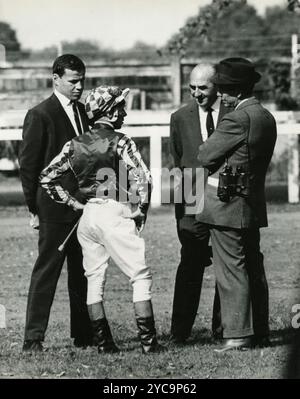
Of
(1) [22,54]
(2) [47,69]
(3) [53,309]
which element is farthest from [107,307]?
(1) [22,54]

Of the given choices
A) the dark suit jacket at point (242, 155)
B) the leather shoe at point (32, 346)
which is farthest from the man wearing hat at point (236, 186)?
the leather shoe at point (32, 346)

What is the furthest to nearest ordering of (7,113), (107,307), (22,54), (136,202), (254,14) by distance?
→ (254,14) < (22,54) < (7,113) < (107,307) < (136,202)

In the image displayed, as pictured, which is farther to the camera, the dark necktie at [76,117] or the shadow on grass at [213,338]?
the shadow on grass at [213,338]

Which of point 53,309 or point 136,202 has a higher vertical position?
point 136,202

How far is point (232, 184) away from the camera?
747 cm

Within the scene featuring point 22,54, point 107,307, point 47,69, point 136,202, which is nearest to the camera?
point 136,202

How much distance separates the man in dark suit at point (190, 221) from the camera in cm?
803

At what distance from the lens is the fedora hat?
24.4 feet

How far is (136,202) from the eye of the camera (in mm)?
7398

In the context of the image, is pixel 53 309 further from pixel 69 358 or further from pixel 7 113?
pixel 7 113

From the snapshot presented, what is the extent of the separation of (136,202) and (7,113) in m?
11.1

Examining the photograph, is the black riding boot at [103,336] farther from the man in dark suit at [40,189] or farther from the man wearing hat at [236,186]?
the man wearing hat at [236,186]

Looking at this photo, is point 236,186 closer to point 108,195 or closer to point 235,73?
point 235,73

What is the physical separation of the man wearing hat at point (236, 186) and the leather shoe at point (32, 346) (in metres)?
1.28
